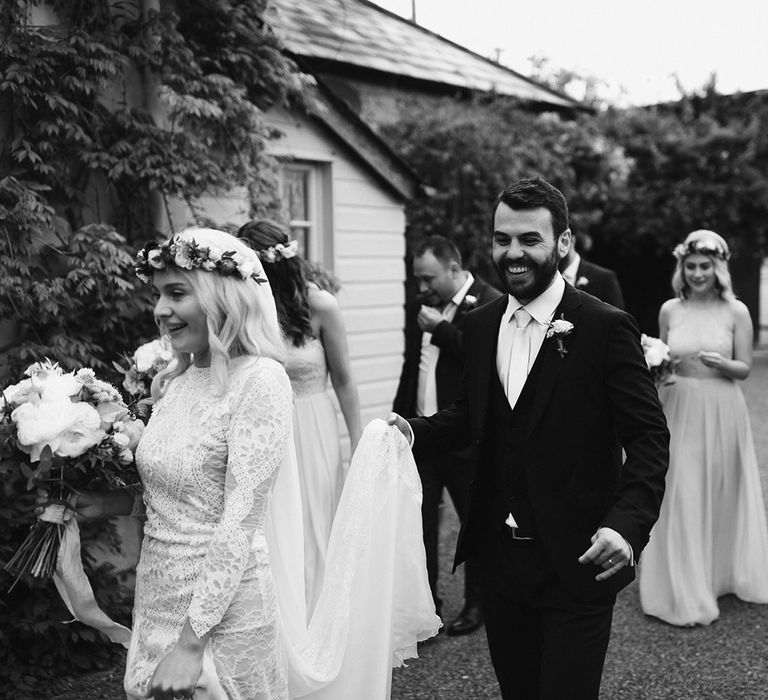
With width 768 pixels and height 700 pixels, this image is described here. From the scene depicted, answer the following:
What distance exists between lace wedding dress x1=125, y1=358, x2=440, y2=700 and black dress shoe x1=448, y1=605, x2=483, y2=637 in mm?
2676

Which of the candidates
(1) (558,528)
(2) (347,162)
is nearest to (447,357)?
(1) (558,528)

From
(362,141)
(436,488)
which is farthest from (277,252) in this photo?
(362,141)

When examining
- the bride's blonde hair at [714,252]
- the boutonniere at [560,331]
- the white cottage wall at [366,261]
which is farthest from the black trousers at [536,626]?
the white cottage wall at [366,261]

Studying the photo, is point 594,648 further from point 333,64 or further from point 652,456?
point 333,64

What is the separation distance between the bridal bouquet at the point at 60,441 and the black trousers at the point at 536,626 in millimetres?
1402

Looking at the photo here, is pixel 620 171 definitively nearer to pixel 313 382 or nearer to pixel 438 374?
pixel 438 374

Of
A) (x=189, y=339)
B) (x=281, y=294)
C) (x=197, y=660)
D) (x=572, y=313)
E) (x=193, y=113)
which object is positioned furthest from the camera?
(x=193, y=113)

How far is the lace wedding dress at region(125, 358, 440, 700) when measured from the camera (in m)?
2.85

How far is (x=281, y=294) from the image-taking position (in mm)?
4957

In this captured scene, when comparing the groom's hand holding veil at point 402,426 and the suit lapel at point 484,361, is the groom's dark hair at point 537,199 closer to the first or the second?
the suit lapel at point 484,361

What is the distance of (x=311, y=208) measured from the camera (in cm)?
903

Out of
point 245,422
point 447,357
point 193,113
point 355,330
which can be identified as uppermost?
point 193,113

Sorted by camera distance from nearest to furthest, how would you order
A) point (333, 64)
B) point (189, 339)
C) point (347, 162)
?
1. point (189, 339)
2. point (347, 162)
3. point (333, 64)

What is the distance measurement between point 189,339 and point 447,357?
3.09 meters
